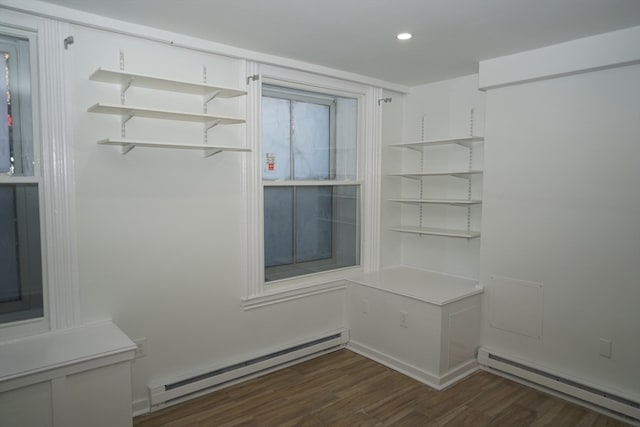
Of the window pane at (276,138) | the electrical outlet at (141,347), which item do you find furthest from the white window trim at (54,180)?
the window pane at (276,138)

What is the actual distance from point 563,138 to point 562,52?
0.61 m

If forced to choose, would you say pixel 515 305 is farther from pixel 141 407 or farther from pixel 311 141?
pixel 141 407

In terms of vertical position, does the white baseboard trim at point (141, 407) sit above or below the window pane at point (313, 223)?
below

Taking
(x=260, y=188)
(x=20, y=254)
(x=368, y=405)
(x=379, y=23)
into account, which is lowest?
(x=368, y=405)

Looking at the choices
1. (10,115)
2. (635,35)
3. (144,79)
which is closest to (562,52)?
(635,35)

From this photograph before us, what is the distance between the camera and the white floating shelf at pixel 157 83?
2412 mm

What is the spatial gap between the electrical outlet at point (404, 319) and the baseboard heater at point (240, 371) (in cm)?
68

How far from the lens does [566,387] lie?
9.94 feet

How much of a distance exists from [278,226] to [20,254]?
1.82m

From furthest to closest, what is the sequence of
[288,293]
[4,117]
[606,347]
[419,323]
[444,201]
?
[444,201], [288,293], [419,323], [606,347], [4,117]

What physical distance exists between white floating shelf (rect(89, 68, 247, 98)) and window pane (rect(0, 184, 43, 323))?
771 mm

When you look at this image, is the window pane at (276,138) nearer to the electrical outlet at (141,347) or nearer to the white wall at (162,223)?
the white wall at (162,223)

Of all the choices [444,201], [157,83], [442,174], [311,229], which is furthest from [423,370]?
[157,83]

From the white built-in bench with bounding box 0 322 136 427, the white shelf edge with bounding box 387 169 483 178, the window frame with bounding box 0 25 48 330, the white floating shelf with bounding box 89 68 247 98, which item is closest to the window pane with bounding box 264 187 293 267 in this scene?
the white floating shelf with bounding box 89 68 247 98
